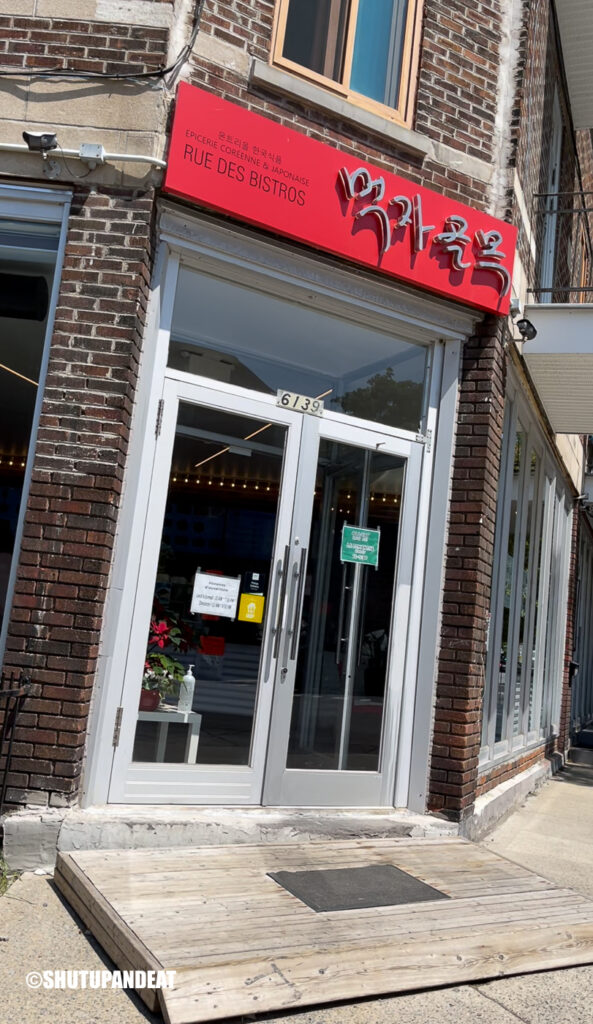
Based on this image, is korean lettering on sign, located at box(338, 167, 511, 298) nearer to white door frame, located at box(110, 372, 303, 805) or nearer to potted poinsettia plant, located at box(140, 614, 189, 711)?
white door frame, located at box(110, 372, 303, 805)

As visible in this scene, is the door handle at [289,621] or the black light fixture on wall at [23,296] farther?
the door handle at [289,621]

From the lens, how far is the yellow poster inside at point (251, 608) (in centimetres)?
525

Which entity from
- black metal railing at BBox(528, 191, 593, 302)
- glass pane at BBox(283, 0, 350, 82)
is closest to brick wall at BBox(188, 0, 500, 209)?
glass pane at BBox(283, 0, 350, 82)

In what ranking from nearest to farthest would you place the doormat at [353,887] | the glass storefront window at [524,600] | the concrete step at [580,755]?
the doormat at [353,887], the glass storefront window at [524,600], the concrete step at [580,755]

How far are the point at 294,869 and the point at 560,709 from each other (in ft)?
25.9

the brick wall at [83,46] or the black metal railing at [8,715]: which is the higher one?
the brick wall at [83,46]

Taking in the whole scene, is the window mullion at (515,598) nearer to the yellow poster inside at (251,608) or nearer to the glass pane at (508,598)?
the glass pane at (508,598)

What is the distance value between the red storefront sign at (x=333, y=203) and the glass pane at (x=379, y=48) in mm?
862

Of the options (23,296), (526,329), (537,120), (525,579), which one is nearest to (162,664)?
(23,296)

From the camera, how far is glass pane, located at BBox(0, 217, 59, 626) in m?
4.96

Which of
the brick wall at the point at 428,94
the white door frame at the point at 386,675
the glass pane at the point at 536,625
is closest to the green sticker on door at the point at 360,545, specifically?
the white door frame at the point at 386,675

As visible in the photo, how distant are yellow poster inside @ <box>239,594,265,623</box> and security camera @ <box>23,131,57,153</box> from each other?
2.74m

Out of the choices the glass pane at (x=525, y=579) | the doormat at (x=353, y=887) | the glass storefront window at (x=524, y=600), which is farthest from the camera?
the glass pane at (x=525, y=579)

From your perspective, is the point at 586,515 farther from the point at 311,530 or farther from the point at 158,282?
the point at 158,282
